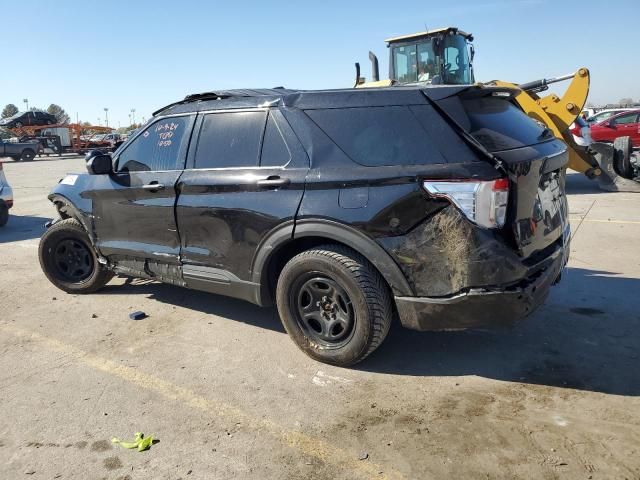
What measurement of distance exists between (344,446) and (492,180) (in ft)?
5.61

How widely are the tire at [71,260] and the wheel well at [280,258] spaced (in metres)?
2.32

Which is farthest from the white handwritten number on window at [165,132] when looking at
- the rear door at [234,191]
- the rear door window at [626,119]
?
the rear door window at [626,119]

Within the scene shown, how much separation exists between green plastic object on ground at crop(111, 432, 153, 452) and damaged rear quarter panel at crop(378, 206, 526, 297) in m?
1.80

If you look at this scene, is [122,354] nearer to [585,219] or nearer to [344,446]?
[344,446]

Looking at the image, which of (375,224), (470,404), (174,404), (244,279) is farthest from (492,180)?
(174,404)

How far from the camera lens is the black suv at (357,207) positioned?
307cm

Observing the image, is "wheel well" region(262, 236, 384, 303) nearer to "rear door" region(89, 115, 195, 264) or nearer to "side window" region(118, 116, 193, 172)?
"rear door" region(89, 115, 195, 264)

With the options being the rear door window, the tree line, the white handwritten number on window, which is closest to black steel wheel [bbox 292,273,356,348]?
the white handwritten number on window

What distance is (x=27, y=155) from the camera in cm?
3222

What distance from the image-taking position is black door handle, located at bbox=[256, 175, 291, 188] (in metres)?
3.64

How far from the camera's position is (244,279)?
396 cm

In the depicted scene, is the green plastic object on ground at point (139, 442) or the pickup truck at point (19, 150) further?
the pickup truck at point (19, 150)

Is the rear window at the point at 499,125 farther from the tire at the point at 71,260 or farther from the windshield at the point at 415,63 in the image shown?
the windshield at the point at 415,63

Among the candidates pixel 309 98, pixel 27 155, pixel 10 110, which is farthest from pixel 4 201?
pixel 10 110
